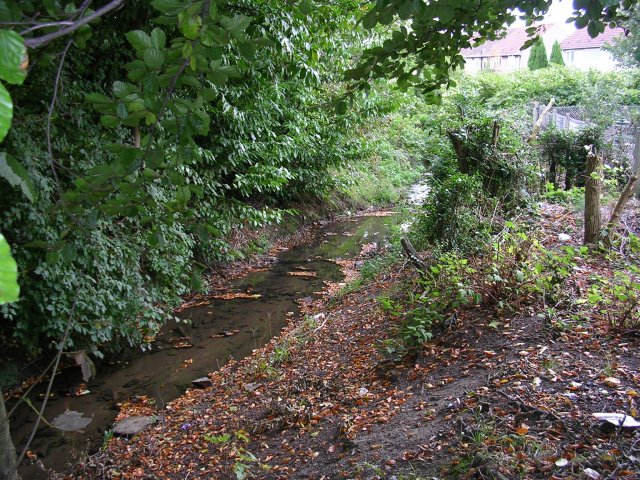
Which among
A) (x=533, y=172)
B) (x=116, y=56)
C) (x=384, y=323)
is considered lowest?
(x=384, y=323)

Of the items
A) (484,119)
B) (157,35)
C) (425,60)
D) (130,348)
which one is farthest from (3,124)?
(484,119)

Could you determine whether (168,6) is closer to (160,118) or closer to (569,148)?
(160,118)

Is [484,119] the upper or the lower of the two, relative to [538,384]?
upper

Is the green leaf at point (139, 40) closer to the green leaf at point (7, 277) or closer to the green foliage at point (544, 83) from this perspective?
the green leaf at point (7, 277)

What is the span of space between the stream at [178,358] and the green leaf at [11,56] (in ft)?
14.7

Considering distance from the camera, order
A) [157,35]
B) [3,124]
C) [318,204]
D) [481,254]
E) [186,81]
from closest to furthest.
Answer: [3,124] → [157,35] → [186,81] → [481,254] → [318,204]

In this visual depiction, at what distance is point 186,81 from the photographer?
5.83 ft

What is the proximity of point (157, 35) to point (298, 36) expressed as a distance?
5815 millimetres

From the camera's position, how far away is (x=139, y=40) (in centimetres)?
156

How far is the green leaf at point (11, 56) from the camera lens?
79 centimetres

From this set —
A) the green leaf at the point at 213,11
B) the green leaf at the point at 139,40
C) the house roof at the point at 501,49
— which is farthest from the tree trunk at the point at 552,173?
the house roof at the point at 501,49

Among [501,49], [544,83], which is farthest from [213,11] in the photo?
[501,49]

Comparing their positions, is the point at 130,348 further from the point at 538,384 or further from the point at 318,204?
the point at 318,204

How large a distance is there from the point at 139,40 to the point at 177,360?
5647mm
